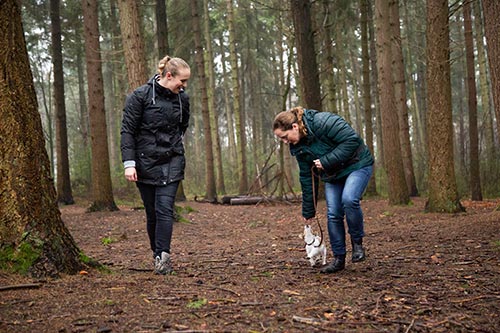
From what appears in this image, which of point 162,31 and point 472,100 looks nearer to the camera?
point 472,100

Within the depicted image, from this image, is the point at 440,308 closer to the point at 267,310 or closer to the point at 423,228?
the point at 267,310

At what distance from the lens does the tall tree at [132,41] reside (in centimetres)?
1027

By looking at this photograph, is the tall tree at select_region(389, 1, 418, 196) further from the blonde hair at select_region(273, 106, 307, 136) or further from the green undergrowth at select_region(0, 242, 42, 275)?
the green undergrowth at select_region(0, 242, 42, 275)

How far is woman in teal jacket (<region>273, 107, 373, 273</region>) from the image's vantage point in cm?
476

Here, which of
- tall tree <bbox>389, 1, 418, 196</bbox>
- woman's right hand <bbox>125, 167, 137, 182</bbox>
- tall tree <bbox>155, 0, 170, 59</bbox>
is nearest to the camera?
woman's right hand <bbox>125, 167, 137, 182</bbox>

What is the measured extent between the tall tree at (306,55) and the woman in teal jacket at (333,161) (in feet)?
30.1

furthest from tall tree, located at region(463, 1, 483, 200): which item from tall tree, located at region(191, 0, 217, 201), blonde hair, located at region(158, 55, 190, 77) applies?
blonde hair, located at region(158, 55, 190, 77)

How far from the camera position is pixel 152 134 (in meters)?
4.93

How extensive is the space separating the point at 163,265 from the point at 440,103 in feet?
21.9

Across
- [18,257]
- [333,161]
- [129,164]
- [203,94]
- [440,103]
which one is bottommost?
[18,257]

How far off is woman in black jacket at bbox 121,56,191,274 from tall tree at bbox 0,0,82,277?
0.89m

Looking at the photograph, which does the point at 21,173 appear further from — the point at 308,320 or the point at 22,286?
the point at 308,320

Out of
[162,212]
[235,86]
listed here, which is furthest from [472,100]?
[235,86]

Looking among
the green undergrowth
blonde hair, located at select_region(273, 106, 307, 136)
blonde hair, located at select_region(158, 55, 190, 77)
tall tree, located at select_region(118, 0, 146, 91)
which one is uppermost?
tall tree, located at select_region(118, 0, 146, 91)
